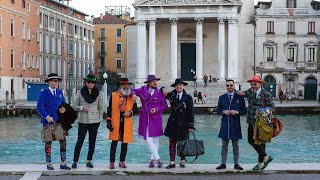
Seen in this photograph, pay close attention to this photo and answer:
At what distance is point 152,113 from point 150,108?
0.44 feet

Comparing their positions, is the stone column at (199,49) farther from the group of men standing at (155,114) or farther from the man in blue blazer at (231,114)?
the man in blue blazer at (231,114)

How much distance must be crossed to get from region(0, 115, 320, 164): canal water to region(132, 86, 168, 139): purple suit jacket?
5.73 meters

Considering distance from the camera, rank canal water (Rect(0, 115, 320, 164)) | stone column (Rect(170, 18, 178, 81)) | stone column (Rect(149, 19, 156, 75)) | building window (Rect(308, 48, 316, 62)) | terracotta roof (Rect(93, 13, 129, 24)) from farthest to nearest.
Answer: terracotta roof (Rect(93, 13, 129, 24)) < building window (Rect(308, 48, 316, 62)) < stone column (Rect(149, 19, 156, 75)) < stone column (Rect(170, 18, 178, 81)) < canal water (Rect(0, 115, 320, 164))

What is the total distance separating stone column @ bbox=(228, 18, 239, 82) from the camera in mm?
68000

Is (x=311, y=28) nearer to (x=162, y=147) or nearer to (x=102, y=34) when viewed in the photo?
(x=102, y=34)

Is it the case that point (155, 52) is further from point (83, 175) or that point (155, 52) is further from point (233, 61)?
point (83, 175)

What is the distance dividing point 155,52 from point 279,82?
15.4 meters

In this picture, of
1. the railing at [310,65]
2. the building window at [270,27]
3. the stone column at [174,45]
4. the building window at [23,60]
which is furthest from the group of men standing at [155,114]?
the building window at [270,27]

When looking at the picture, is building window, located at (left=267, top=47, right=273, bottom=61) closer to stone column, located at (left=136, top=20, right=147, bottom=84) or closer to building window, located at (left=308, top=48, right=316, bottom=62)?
building window, located at (left=308, top=48, right=316, bottom=62)

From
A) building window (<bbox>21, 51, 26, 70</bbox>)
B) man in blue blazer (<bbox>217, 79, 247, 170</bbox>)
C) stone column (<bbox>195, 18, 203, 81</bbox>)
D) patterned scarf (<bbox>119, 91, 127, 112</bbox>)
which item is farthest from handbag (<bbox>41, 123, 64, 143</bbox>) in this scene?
building window (<bbox>21, 51, 26, 70</bbox>)

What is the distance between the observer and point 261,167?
14438mm

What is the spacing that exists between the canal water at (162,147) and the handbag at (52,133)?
609cm

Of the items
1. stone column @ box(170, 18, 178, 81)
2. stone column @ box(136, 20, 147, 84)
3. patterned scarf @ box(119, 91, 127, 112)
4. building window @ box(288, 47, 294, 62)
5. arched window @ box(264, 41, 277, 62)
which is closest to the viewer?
patterned scarf @ box(119, 91, 127, 112)

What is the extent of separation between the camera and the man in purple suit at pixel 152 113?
14961mm
